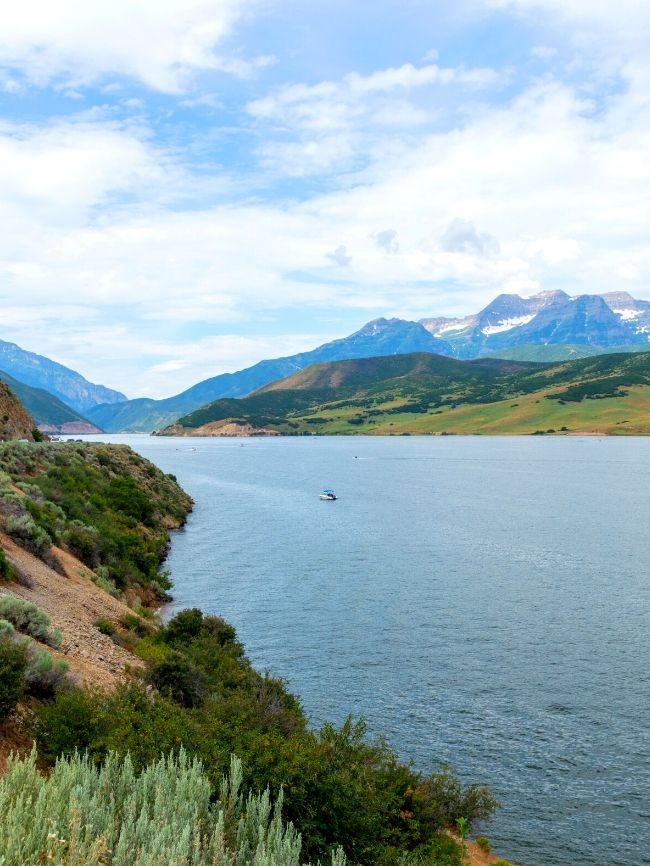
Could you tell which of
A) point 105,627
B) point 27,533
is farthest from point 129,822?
point 27,533

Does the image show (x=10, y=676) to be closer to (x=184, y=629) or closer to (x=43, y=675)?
(x=43, y=675)

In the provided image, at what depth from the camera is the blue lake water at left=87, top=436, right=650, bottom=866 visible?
78.9ft

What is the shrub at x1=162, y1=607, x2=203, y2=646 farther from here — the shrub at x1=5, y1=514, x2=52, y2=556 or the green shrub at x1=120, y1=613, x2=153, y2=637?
the shrub at x1=5, y1=514, x2=52, y2=556

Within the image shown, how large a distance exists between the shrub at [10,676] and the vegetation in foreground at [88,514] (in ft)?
60.0

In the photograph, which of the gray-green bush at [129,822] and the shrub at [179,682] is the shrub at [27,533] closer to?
the shrub at [179,682]

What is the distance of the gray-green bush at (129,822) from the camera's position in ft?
27.1

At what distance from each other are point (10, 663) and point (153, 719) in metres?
3.30

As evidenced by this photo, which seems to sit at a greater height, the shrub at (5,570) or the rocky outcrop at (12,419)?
the rocky outcrop at (12,419)

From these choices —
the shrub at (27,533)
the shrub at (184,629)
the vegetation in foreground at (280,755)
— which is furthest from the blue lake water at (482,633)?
the shrub at (27,533)

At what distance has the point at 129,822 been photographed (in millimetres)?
9117

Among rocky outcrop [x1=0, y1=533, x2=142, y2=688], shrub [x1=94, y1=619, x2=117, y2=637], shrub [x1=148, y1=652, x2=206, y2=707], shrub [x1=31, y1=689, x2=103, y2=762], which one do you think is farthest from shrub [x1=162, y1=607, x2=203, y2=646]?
shrub [x1=31, y1=689, x2=103, y2=762]

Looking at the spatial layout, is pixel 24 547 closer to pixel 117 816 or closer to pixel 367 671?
pixel 367 671

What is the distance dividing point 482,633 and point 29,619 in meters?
27.2

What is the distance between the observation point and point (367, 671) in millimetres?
34250
